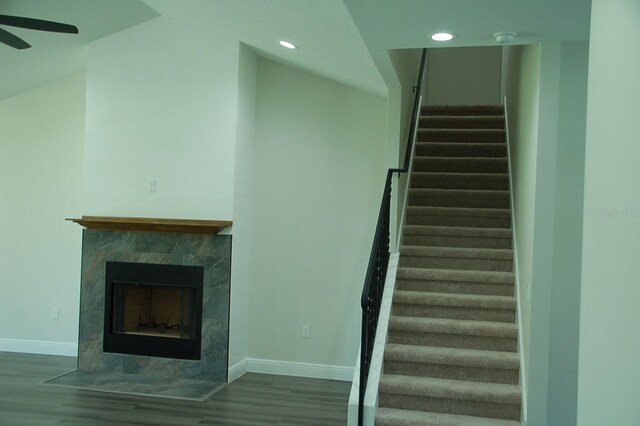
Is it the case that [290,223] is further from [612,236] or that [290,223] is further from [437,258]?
[612,236]

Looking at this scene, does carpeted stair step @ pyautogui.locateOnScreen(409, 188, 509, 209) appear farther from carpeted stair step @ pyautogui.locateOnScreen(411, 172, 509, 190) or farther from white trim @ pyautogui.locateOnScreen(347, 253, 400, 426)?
white trim @ pyautogui.locateOnScreen(347, 253, 400, 426)

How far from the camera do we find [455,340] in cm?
502

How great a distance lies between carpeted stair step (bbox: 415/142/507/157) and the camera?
7.04 meters

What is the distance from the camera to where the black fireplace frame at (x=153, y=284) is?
20.6ft

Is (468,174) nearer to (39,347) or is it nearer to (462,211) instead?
(462,211)

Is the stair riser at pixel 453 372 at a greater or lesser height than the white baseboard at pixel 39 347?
greater

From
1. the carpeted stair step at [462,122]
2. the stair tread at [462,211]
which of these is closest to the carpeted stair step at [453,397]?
the stair tread at [462,211]

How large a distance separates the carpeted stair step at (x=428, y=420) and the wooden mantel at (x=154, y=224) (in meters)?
2.58

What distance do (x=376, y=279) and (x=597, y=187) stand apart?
8.89 feet

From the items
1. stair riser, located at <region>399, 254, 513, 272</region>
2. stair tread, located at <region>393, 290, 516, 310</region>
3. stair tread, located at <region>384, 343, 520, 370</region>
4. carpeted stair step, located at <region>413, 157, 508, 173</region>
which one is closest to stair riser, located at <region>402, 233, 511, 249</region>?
stair riser, located at <region>399, 254, 513, 272</region>

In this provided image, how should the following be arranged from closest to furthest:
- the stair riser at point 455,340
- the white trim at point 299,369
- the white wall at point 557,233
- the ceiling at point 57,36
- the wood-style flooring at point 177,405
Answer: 1. the white wall at point 557,233
2. the stair riser at point 455,340
3. the wood-style flooring at point 177,405
4. the ceiling at point 57,36
5. the white trim at point 299,369

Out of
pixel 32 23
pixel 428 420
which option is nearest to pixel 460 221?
pixel 428 420

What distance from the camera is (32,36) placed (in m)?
5.68

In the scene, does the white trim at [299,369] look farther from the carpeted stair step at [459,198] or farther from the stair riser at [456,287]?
the carpeted stair step at [459,198]
